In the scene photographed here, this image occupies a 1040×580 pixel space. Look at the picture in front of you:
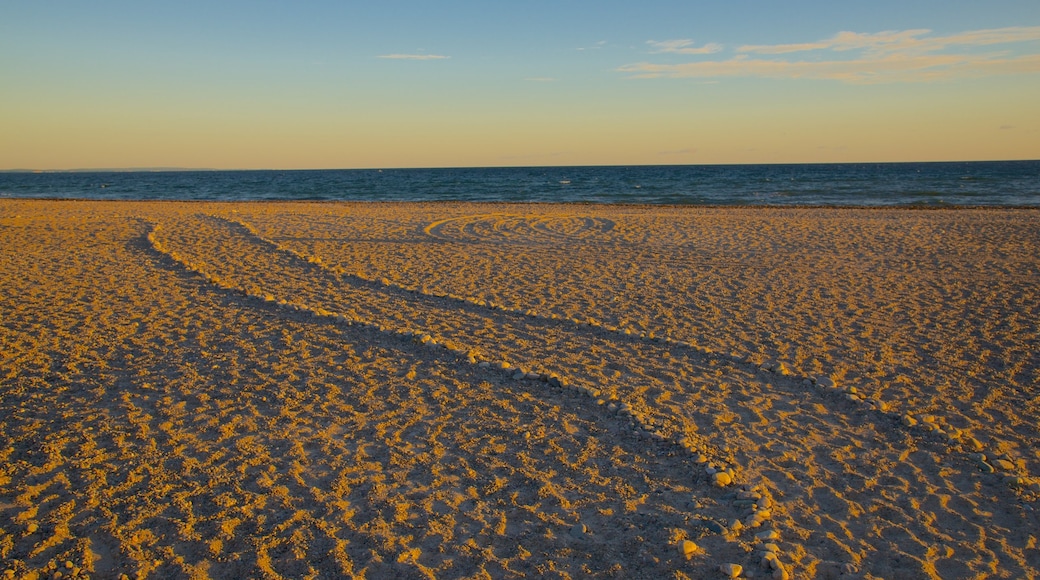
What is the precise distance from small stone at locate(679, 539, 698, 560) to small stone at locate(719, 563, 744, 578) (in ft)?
0.58

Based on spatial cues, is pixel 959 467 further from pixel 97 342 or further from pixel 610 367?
pixel 97 342

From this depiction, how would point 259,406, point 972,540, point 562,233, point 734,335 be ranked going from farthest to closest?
point 562,233
point 734,335
point 259,406
point 972,540

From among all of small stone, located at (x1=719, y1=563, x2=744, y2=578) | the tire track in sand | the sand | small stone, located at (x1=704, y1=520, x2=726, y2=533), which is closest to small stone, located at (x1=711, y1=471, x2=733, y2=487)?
the sand

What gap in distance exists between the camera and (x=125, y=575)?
319cm

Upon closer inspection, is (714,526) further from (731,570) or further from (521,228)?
(521,228)

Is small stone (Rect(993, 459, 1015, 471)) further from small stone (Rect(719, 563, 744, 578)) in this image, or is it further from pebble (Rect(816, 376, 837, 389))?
small stone (Rect(719, 563, 744, 578))

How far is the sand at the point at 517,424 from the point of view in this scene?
3.47 m

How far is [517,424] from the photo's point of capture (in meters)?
4.98

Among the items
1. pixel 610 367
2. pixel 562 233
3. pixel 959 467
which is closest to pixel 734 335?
pixel 610 367

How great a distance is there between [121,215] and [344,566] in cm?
2099

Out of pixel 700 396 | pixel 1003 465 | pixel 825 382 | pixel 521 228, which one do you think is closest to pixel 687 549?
pixel 700 396

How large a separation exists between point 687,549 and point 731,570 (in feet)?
0.85

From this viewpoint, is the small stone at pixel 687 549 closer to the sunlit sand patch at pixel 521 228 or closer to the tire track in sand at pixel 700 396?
the tire track in sand at pixel 700 396

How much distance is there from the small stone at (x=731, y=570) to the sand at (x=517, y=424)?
0.02m
